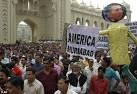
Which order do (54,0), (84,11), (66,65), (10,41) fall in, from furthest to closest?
(84,11) < (54,0) < (10,41) < (66,65)

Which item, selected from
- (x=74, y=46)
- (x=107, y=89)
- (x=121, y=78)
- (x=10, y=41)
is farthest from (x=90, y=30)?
(x=10, y=41)

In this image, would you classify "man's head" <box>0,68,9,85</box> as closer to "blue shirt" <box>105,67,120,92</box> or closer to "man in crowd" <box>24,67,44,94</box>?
"man in crowd" <box>24,67,44,94</box>

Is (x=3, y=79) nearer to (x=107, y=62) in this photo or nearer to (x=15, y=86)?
(x=15, y=86)

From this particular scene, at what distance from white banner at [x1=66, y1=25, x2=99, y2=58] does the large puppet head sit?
5.27ft

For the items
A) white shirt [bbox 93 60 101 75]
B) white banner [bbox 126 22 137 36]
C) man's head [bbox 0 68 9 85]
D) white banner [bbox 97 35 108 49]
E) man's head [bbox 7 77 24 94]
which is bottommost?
white shirt [bbox 93 60 101 75]

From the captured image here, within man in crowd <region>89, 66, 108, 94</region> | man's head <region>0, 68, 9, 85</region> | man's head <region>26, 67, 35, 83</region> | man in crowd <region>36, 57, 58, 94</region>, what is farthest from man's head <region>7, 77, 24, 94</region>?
man in crowd <region>36, 57, 58, 94</region>

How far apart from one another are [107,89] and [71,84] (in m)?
0.77

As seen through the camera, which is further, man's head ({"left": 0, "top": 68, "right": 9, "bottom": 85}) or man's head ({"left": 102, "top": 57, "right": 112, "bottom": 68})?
man's head ({"left": 102, "top": 57, "right": 112, "bottom": 68})

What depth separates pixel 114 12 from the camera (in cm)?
669

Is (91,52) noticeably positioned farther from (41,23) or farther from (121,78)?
(41,23)

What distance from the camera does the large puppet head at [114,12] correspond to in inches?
259

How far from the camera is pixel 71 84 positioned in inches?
294

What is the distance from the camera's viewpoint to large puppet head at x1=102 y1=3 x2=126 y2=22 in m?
6.57

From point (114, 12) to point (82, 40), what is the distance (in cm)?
189
